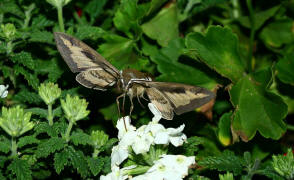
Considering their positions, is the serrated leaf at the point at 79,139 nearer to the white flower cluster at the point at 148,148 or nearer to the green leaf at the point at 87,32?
the white flower cluster at the point at 148,148

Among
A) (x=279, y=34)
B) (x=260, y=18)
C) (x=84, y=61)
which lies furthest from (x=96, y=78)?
(x=279, y=34)

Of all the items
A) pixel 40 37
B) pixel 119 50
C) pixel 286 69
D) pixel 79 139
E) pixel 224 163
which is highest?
pixel 40 37

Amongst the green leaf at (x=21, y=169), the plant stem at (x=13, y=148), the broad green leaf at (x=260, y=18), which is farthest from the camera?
the broad green leaf at (x=260, y=18)

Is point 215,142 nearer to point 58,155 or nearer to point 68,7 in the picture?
point 58,155

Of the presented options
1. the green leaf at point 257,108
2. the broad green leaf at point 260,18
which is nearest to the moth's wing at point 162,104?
the green leaf at point 257,108

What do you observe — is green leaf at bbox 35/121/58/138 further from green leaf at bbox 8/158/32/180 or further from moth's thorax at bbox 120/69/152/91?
moth's thorax at bbox 120/69/152/91

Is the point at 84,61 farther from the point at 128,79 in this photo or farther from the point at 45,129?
the point at 45,129
